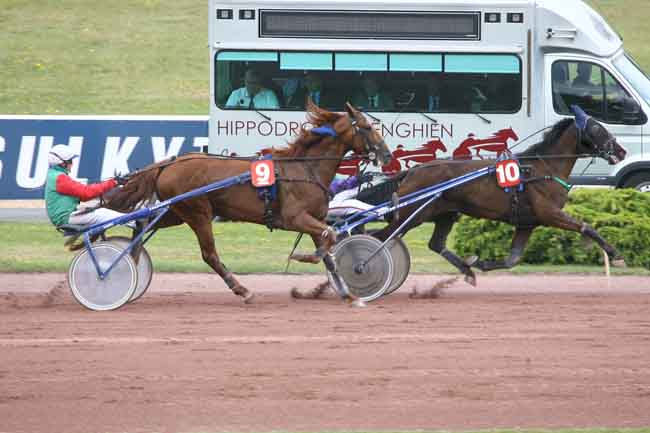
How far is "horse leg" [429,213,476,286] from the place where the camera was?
11977 millimetres

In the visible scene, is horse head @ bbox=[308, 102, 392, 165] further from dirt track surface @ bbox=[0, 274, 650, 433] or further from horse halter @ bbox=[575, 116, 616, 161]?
horse halter @ bbox=[575, 116, 616, 161]

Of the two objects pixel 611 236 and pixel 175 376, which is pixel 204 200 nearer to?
pixel 175 376

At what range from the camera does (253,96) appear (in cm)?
1716

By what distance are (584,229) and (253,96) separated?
6907 millimetres

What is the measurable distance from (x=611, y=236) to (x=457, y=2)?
16.3ft

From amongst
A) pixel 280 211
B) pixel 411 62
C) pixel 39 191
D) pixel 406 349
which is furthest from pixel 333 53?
pixel 406 349

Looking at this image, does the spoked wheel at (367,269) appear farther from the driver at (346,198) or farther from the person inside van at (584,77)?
the person inside van at (584,77)

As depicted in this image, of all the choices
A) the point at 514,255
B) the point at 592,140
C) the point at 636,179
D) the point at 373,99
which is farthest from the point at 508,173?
the point at 636,179

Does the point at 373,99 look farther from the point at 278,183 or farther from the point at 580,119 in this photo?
the point at 278,183

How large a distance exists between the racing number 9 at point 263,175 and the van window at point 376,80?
627cm

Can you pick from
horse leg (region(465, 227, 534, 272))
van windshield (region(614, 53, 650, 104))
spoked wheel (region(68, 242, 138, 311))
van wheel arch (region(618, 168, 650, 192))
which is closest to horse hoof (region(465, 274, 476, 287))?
horse leg (region(465, 227, 534, 272))

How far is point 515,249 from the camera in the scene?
1185 cm

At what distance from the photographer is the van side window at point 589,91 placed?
1714 centimetres

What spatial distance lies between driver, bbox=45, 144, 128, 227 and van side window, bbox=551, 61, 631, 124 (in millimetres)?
8395
